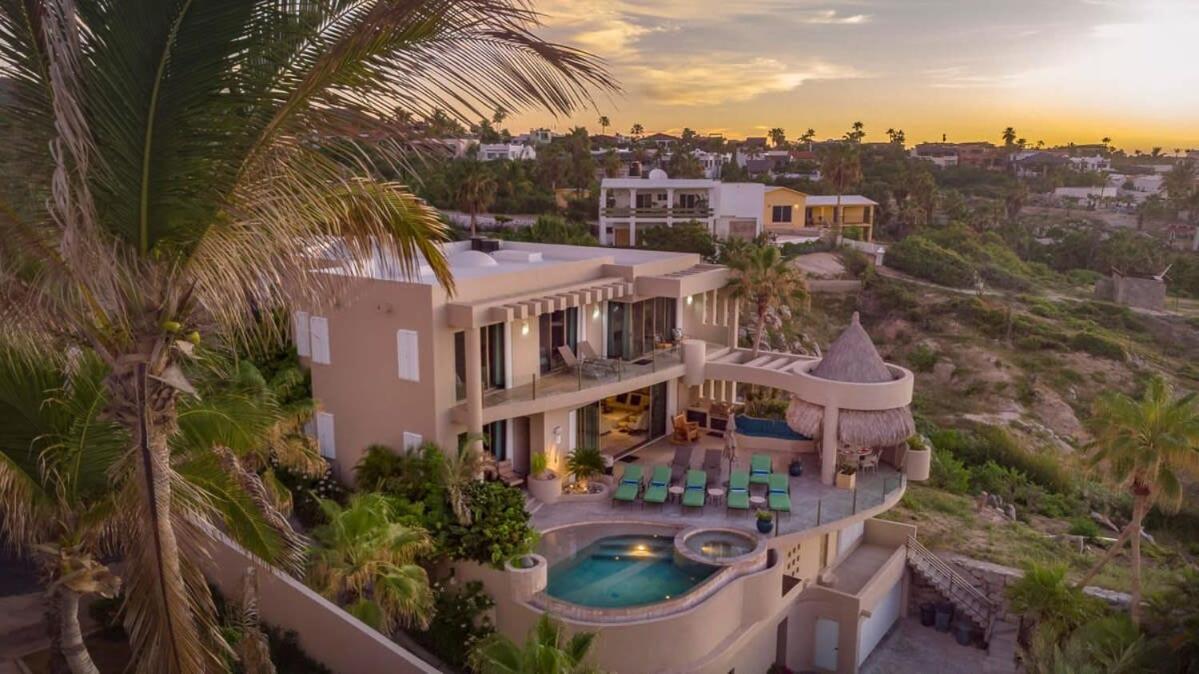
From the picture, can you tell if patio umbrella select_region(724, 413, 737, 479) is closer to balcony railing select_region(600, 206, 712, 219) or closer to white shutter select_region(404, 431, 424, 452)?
white shutter select_region(404, 431, 424, 452)

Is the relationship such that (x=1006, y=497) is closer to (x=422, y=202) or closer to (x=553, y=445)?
(x=553, y=445)

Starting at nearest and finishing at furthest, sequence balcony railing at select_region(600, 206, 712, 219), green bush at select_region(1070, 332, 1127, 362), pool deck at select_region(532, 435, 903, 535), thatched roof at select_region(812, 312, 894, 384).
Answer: pool deck at select_region(532, 435, 903, 535), thatched roof at select_region(812, 312, 894, 384), green bush at select_region(1070, 332, 1127, 362), balcony railing at select_region(600, 206, 712, 219)

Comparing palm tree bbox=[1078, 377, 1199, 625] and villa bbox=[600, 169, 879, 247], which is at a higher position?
villa bbox=[600, 169, 879, 247]

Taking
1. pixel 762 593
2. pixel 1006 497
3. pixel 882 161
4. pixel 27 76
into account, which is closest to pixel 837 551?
pixel 762 593

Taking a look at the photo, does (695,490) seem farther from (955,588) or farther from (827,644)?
(955,588)

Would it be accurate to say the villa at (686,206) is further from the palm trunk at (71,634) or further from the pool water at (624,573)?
the palm trunk at (71,634)

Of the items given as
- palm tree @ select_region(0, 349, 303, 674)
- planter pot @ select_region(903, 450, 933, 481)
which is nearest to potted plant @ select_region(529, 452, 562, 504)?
planter pot @ select_region(903, 450, 933, 481)

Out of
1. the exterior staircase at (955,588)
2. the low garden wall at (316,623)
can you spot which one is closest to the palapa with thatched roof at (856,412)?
the exterior staircase at (955,588)
